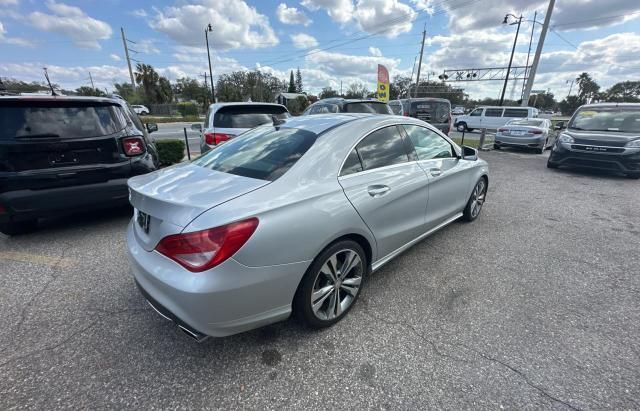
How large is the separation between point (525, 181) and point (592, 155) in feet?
5.96

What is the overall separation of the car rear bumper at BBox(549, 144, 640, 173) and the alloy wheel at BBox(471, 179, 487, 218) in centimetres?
496

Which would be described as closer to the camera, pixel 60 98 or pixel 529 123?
pixel 60 98

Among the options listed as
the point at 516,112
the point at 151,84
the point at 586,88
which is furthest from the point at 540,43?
the point at 586,88

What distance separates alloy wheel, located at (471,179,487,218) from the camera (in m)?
4.19

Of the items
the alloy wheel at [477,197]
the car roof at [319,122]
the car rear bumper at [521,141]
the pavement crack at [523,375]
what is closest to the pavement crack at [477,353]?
the pavement crack at [523,375]

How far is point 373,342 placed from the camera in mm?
2121

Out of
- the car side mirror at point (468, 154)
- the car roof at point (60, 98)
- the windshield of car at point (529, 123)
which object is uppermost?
the car roof at point (60, 98)

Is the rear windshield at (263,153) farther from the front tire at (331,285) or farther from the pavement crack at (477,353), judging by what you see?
the pavement crack at (477,353)

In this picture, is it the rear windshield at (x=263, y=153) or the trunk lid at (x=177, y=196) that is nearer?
the trunk lid at (x=177, y=196)

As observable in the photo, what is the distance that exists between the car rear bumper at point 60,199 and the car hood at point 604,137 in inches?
383

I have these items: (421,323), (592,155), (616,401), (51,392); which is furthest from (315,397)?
(592,155)

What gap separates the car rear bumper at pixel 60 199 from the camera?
10.1 ft

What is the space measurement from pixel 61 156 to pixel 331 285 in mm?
3328

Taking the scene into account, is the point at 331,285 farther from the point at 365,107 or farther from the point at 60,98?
the point at 365,107
